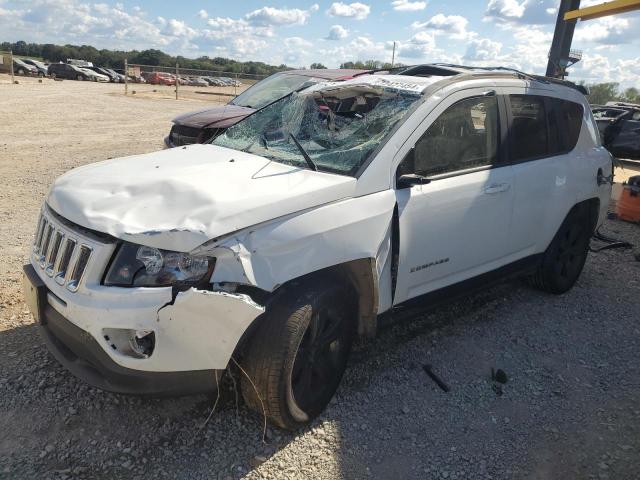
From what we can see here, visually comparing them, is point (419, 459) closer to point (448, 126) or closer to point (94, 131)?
point (448, 126)

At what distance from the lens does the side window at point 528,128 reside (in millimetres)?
3816

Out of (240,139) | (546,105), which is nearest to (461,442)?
(240,139)

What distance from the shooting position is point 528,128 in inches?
156

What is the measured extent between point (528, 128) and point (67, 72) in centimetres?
5373

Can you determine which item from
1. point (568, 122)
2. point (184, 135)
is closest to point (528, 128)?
point (568, 122)

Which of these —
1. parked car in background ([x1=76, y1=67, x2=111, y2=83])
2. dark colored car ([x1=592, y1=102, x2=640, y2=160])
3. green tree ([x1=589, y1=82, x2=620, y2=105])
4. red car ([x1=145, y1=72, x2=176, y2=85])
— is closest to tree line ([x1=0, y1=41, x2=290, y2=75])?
parked car in background ([x1=76, y1=67, x2=111, y2=83])

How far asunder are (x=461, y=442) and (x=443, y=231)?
1.21 meters

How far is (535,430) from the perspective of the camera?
3014mm

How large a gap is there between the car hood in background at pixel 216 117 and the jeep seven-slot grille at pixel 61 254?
195 inches

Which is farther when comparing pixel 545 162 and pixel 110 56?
pixel 110 56

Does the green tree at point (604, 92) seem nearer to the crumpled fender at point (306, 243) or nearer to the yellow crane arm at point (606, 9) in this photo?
the yellow crane arm at point (606, 9)

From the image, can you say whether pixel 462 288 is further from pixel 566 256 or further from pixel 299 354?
pixel 566 256

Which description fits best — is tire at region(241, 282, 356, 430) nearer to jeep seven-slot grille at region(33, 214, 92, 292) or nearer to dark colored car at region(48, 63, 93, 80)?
jeep seven-slot grille at region(33, 214, 92, 292)

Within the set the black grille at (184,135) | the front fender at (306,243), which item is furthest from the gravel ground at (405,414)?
the black grille at (184,135)
